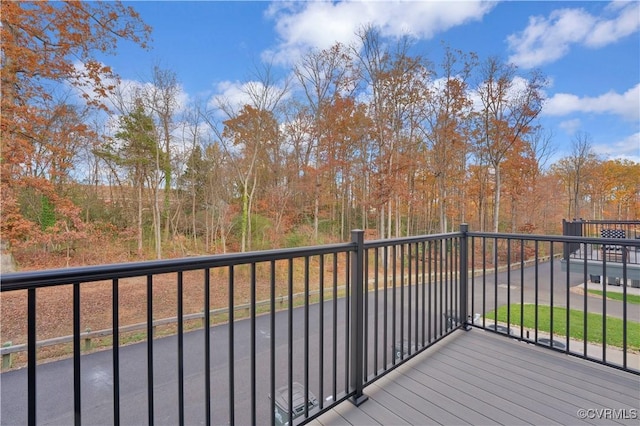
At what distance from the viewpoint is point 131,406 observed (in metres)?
3.68

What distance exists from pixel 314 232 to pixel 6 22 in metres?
10.0

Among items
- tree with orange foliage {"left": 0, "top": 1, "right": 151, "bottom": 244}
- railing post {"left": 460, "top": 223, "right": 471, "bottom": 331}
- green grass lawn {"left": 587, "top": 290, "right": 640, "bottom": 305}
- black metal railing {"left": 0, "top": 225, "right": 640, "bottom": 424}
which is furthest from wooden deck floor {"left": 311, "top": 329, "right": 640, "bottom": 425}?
tree with orange foliage {"left": 0, "top": 1, "right": 151, "bottom": 244}

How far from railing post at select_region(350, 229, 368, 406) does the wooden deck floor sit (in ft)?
0.39

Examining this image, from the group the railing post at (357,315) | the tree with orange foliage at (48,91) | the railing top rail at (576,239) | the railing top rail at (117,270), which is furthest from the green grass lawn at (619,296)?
the tree with orange foliage at (48,91)

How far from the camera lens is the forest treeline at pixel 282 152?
8188mm

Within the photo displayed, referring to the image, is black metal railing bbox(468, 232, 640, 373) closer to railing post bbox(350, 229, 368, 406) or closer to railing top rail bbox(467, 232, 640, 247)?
railing top rail bbox(467, 232, 640, 247)

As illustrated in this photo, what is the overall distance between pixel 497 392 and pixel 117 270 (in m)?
2.20

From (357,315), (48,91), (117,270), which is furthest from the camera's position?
(48,91)

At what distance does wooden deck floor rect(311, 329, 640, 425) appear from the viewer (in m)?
1.56

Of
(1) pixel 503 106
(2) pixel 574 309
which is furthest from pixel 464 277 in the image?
(1) pixel 503 106

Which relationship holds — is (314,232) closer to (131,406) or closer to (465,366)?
(131,406)

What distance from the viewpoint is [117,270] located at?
0.92 metres

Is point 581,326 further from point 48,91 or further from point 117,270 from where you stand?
point 48,91

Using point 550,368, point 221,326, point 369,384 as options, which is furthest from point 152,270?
point 221,326
